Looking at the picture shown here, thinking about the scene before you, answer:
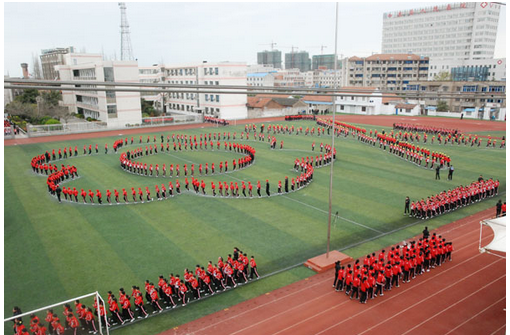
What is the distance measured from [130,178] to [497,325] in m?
21.0

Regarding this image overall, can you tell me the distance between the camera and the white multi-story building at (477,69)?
257ft

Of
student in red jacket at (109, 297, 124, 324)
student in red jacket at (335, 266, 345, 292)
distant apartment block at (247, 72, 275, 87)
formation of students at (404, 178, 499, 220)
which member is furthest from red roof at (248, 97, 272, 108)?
student in red jacket at (109, 297, 124, 324)

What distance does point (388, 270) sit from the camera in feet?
A: 40.3

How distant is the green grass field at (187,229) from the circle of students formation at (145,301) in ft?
1.32

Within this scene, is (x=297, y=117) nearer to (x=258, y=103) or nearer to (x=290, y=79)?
(x=258, y=103)

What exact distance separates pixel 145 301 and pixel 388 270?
757cm

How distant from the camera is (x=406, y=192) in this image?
2225 centimetres

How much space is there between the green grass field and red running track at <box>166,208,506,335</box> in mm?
666

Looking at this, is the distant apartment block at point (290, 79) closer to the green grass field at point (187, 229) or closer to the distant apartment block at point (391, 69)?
the distant apartment block at point (391, 69)

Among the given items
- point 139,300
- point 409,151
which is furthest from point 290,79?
point 139,300

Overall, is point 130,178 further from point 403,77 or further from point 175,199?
point 403,77

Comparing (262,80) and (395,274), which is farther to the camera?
(262,80)

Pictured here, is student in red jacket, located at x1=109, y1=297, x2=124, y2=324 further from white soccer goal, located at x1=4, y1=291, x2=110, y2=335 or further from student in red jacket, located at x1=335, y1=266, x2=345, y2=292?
student in red jacket, located at x1=335, y1=266, x2=345, y2=292

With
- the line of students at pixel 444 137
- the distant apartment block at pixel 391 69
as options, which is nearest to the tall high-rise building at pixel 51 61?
the distant apartment block at pixel 391 69
